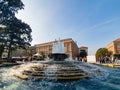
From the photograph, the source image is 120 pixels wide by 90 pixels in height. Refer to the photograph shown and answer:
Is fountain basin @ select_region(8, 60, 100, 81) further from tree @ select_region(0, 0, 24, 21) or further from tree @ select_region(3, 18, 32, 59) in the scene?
tree @ select_region(3, 18, 32, 59)

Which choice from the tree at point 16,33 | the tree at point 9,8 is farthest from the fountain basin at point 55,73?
the tree at point 16,33

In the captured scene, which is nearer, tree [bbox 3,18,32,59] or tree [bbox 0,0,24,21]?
tree [bbox 0,0,24,21]

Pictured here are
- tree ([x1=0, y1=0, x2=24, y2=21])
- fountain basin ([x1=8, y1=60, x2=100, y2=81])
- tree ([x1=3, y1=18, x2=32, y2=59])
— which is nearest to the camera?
fountain basin ([x1=8, y1=60, x2=100, y2=81])

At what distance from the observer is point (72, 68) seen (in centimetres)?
1417

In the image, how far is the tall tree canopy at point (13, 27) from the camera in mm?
31981

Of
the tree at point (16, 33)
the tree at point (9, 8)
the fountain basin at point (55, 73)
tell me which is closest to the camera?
the fountain basin at point (55, 73)

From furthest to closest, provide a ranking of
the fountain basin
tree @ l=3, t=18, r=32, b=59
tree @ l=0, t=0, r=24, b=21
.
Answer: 1. tree @ l=3, t=18, r=32, b=59
2. tree @ l=0, t=0, r=24, b=21
3. the fountain basin

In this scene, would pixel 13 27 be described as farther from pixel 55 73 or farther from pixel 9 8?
pixel 55 73

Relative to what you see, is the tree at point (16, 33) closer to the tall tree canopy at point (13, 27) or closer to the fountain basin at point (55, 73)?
the tall tree canopy at point (13, 27)

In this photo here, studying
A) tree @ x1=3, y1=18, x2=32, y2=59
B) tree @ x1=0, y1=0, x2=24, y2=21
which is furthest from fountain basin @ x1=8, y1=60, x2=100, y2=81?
tree @ x1=3, y1=18, x2=32, y2=59

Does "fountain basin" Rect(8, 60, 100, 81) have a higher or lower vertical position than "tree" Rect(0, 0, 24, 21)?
lower

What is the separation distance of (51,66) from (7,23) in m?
25.3

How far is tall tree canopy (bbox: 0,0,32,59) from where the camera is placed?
105 feet

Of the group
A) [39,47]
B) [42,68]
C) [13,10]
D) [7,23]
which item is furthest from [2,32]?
[39,47]
